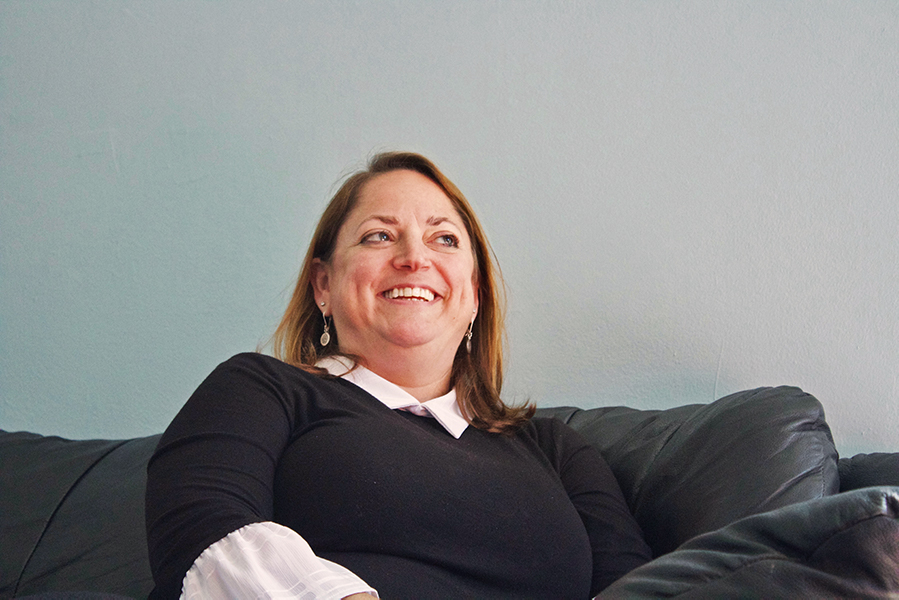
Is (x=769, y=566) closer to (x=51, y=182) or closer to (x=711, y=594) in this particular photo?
(x=711, y=594)

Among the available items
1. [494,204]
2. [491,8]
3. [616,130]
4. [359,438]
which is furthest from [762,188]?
[359,438]

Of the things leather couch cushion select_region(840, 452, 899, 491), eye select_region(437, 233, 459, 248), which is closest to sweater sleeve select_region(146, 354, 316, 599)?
eye select_region(437, 233, 459, 248)

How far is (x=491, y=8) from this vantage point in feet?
5.24

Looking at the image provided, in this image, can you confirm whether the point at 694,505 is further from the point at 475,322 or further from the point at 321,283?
the point at 321,283

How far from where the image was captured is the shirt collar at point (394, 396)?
1171 millimetres

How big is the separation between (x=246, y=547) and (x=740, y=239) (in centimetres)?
108

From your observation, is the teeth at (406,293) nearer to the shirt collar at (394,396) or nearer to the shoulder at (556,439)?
the shirt collar at (394,396)

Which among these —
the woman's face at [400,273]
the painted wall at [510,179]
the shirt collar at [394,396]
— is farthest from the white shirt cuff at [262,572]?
the painted wall at [510,179]

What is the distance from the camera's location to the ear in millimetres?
1336

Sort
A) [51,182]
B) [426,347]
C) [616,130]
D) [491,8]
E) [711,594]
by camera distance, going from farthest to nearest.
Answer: [51,182], [491,8], [616,130], [426,347], [711,594]

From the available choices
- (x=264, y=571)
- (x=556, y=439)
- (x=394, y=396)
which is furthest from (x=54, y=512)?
(x=556, y=439)

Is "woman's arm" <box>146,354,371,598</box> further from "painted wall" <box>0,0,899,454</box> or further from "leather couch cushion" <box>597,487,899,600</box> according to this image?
"painted wall" <box>0,0,899,454</box>

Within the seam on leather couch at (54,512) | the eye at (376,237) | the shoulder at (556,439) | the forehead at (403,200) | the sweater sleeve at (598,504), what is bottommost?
the seam on leather couch at (54,512)

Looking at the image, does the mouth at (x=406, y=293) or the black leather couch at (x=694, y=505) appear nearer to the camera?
the black leather couch at (x=694, y=505)
